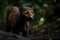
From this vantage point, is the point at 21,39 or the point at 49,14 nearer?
the point at 21,39

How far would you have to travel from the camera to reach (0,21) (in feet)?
23.2

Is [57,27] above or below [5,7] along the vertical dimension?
below

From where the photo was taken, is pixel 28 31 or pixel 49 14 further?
pixel 49 14

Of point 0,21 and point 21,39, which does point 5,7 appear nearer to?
A: point 0,21

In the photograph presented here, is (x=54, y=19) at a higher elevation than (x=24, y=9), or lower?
lower

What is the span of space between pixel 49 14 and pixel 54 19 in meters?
0.22

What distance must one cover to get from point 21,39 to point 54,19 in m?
2.20

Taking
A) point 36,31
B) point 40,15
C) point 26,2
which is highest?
point 26,2

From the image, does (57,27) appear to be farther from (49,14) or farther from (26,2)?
(26,2)

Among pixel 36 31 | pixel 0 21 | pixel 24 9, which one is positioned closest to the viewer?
pixel 24 9

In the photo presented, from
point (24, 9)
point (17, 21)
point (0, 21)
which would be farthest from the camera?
point (0, 21)

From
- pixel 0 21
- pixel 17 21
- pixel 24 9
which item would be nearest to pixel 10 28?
pixel 17 21

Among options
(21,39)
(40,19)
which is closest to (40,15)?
(40,19)

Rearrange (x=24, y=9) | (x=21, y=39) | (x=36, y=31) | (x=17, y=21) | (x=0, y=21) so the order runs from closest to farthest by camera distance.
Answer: (x=21, y=39) < (x=24, y=9) < (x=17, y=21) < (x=36, y=31) < (x=0, y=21)
